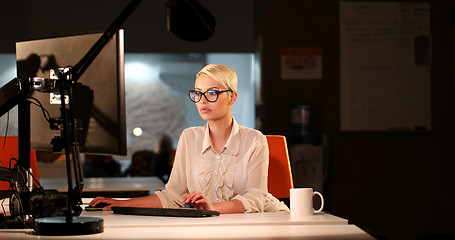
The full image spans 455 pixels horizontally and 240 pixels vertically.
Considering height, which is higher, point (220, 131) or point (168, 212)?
point (220, 131)

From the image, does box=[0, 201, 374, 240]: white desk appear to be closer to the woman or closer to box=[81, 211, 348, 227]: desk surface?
box=[81, 211, 348, 227]: desk surface

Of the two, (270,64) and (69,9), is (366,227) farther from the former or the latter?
(69,9)

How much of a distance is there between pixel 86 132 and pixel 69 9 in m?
4.01

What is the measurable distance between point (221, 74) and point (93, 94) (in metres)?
0.67

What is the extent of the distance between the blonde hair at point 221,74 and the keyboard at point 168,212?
569 mm

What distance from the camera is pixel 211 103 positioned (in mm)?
2295

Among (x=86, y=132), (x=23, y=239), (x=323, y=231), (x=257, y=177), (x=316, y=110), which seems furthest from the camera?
(x=316, y=110)

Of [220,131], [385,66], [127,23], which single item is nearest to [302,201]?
[220,131]

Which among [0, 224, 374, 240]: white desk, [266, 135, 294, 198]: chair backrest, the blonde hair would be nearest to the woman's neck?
the blonde hair

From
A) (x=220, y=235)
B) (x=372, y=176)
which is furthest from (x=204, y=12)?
(x=372, y=176)

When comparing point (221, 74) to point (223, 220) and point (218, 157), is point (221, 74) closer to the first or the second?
point (218, 157)

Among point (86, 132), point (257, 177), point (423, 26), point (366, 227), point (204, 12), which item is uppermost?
point (423, 26)

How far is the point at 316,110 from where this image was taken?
4.73m

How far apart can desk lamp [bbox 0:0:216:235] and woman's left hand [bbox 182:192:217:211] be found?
41 centimetres
